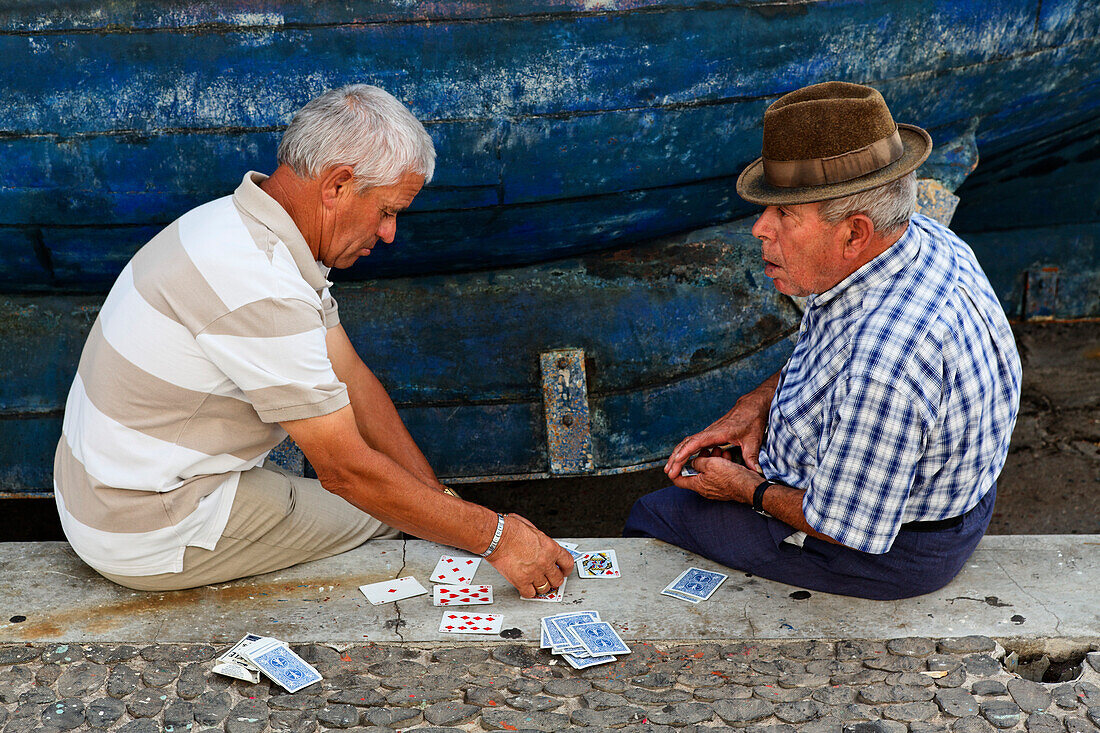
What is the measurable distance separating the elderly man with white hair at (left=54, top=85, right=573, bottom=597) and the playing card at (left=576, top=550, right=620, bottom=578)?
14 cm

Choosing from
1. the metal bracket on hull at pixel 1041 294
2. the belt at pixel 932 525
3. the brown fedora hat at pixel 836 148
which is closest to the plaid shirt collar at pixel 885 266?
the brown fedora hat at pixel 836 148

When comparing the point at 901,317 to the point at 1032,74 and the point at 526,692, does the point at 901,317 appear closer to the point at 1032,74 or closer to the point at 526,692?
the point at 526,692

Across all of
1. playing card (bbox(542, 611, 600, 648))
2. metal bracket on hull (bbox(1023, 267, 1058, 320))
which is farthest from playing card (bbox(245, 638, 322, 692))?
metal bracket on hull (bbox(1023, 267, 1058, 320))

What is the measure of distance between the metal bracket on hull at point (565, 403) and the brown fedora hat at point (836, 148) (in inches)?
59.0

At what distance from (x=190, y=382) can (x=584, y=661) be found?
1.19 meters

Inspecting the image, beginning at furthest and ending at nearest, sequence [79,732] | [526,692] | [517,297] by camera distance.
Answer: [517,297], [526,692], [79,732]

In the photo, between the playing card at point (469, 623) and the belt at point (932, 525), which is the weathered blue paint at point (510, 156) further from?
the belt at point (932, 525)

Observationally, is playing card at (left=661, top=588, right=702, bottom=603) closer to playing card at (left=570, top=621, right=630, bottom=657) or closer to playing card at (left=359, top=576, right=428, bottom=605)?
playing card at (left=570, top=621, right=630, bottom=657)

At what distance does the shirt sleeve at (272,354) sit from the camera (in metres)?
2.29

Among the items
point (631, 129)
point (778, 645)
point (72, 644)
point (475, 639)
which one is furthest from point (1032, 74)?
point (72, 644)

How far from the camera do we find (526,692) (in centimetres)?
242

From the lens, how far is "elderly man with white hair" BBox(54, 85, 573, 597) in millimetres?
2320

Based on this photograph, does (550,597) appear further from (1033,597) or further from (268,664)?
(1033,597)

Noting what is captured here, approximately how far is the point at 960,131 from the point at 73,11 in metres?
3.47
